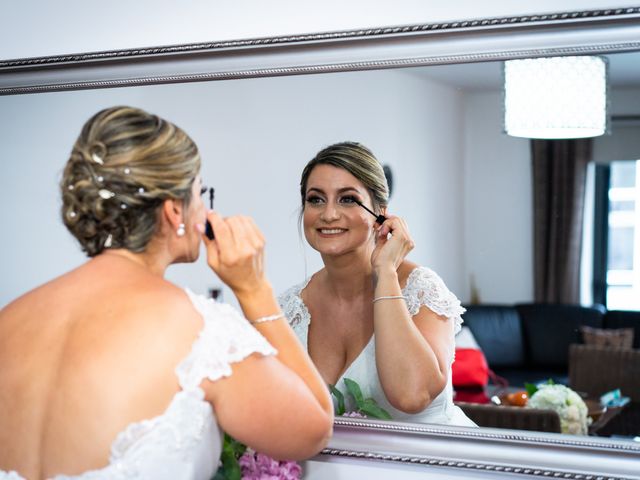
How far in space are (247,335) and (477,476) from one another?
69cm

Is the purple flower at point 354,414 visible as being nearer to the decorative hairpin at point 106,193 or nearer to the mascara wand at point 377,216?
the mascara wand at point 377,216

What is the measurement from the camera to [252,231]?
151 centimetres

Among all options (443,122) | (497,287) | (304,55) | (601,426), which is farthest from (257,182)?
(601,426)

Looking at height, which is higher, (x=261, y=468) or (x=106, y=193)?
(x=106, y=193)

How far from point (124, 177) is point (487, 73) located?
2.58 feet

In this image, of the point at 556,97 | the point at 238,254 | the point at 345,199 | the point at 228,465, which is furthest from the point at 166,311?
the point at 556,97

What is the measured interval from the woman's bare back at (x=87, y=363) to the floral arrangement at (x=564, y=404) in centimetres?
81

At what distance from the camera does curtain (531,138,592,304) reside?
5.70 ft

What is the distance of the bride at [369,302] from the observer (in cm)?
183

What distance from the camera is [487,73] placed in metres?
1.77

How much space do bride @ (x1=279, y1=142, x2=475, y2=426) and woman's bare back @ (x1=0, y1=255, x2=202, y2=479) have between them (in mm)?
591

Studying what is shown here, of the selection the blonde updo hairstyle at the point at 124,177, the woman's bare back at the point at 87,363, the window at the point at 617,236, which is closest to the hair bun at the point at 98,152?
the blonde updo hairstyle at the point at 124,177

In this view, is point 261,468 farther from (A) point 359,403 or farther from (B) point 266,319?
(B) point 266,319

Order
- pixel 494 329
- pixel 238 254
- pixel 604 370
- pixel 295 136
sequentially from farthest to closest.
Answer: pixel 295 136
pixel 494 329
pixel 604 370
pixel 238 254
